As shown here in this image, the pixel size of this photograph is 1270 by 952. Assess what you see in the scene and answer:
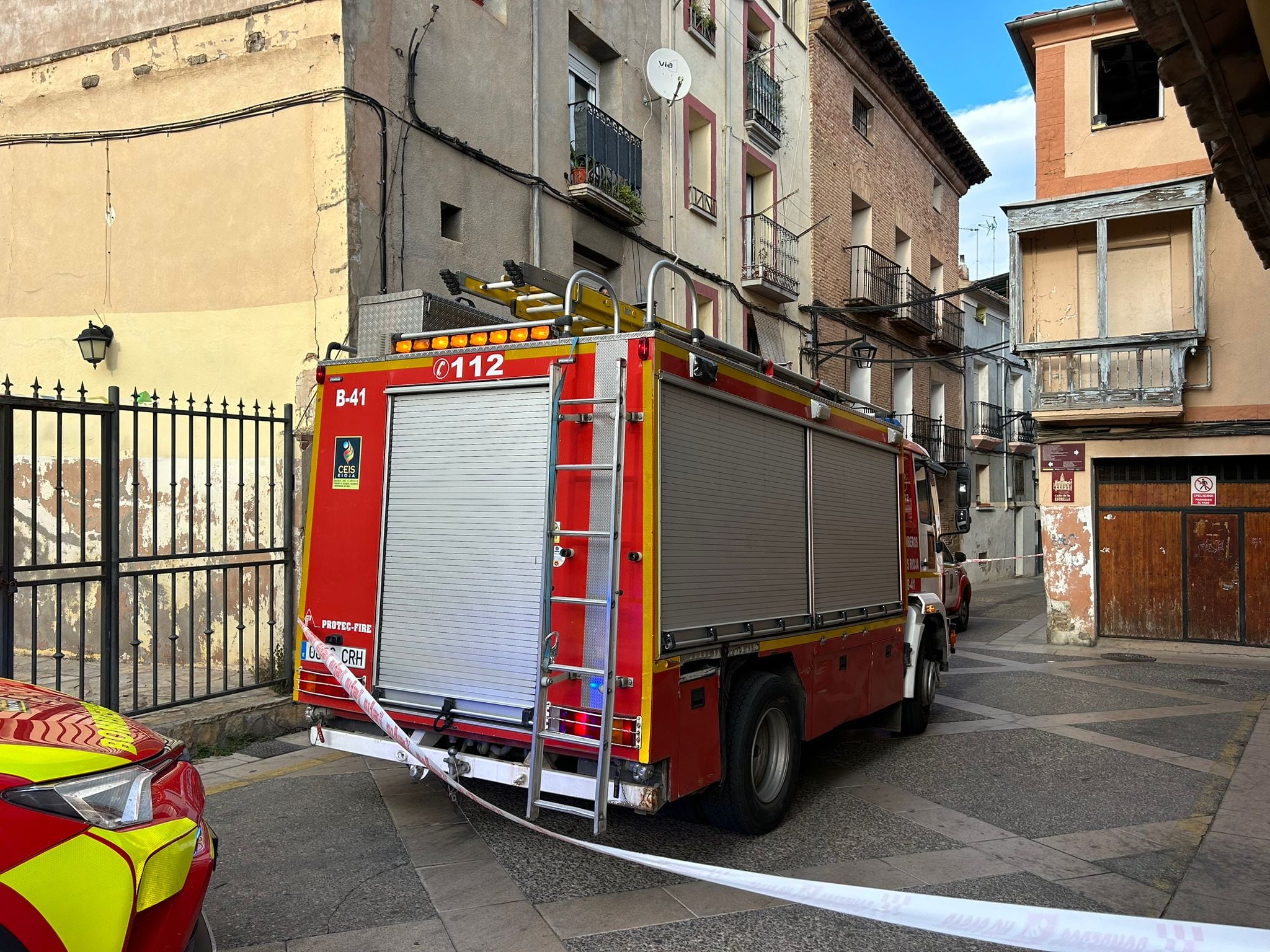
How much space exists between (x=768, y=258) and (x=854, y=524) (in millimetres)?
11776

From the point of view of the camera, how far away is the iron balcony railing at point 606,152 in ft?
42.1

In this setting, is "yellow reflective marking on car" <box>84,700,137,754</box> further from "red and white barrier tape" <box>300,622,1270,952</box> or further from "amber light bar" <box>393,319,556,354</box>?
"amber light bar" <box>393,319,556,354</box>

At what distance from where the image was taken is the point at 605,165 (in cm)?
1316

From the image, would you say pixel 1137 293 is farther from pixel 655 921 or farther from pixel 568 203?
pixel 655 921

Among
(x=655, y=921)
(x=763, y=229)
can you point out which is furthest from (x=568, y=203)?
(x=655, y=921)

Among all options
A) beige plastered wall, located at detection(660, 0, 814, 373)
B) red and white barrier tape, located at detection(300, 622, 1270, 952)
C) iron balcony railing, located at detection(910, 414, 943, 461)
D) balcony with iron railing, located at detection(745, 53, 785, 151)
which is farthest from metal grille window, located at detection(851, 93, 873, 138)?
red and white barrier tape, located at detection(300, 622, 1270, 952)

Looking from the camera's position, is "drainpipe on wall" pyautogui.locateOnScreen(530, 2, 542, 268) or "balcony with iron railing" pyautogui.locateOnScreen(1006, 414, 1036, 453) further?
"balcony with iron railing" pyautogui.locateOnScreen(1006, 414, 1036, 453)

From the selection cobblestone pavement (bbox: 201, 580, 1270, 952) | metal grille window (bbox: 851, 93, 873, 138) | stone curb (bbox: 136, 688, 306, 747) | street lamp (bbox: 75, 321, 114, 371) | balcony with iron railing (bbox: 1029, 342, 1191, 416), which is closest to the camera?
cobblestone pavement (bbox: 201, 580, 1270, 952)

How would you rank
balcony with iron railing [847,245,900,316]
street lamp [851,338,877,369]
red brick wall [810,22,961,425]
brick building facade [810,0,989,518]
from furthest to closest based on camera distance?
balcony with iron railing [847,245,900,316] < brick building facade [810,0,989,518] < red brick wall [810,22,961,425] < street lamp [851,338,877,369]

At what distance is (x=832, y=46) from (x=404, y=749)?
64.6 ft

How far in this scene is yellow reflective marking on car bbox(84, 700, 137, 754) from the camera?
2998mm

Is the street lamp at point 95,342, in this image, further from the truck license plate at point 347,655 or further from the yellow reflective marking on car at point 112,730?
the yellow reflective marking on car at point 112,730

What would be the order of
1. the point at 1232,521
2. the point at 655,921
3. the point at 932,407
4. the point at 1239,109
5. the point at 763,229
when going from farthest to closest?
1. the point at 932,407
2. the point at 763,229
3. the point at 1232,521
4. the point at 1239,109
5. the point at 655,921

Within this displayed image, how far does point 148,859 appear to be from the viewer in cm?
267
